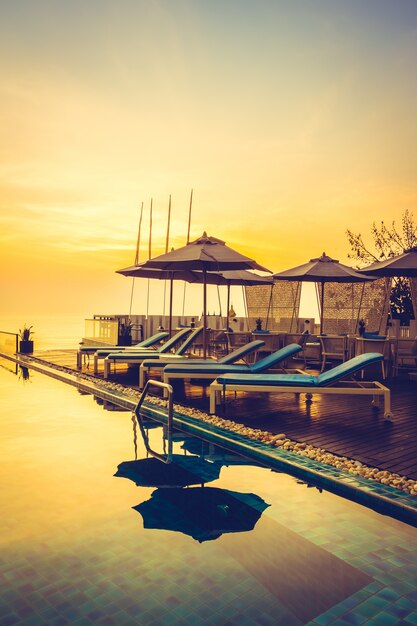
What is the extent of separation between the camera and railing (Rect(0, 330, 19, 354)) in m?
15.4

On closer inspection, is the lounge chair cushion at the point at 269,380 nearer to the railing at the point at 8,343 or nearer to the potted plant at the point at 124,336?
the potted plant at the point at 124,336

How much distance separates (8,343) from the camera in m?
15.8

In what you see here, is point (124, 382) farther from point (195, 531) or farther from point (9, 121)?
point (9, 121)

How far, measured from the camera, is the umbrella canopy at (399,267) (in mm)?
9352

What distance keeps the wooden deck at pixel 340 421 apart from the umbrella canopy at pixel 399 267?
7.45 feet

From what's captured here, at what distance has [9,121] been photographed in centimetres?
1206

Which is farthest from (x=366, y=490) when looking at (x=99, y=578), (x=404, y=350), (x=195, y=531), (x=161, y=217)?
(x=161, y=217)

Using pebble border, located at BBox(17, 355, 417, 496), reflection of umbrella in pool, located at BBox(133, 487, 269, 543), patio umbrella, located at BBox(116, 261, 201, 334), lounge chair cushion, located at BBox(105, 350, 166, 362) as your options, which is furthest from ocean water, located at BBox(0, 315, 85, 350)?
reflection of umbrella in pool, located at BBox(133, 487, 269, 543)

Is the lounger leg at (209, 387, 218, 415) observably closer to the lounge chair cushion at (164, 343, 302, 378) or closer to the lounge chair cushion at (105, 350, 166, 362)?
the lounge chair cushion at (164, 343, 302, 378)

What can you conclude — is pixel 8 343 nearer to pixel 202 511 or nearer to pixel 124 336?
pixel 124 336

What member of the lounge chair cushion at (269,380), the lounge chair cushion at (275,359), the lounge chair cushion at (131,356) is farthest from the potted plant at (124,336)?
the lounge chair cushion at (269,380)

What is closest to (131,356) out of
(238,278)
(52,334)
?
(238,278)

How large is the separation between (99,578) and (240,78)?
11.7 metres

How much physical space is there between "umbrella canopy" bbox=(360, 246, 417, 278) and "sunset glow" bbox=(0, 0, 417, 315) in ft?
11.3
